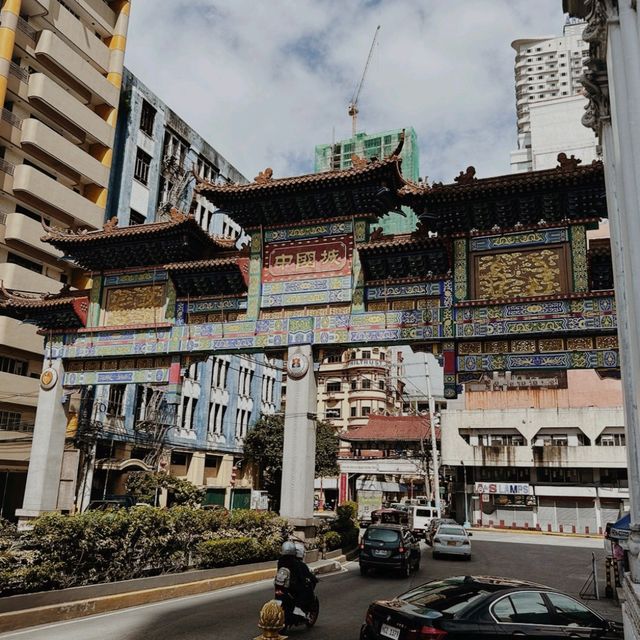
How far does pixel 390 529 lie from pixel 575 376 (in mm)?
38191

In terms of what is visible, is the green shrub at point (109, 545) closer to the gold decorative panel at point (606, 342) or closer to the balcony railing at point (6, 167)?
the gold decorative panel at point (606, 342)

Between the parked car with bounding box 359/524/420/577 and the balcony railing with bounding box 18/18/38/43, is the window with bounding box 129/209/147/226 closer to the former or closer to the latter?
the balcony railing with bounding box 18/18/38/43

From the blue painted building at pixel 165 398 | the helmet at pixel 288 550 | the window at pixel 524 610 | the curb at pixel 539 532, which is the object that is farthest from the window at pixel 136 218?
the window at pixel 524 610

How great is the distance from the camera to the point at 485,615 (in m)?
7.42

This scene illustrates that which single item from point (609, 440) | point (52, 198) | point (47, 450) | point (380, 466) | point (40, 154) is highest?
point (40, 154)

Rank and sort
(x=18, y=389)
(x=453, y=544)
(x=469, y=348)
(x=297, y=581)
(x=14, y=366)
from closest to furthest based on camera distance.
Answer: (x=297, y=581) → (x=469, y=348) → (x=453, y=544) → (x=18, y=389) → (x=14, y=366)

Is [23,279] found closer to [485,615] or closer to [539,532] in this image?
[485,615]

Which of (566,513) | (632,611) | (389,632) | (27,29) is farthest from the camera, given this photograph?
(566,513)

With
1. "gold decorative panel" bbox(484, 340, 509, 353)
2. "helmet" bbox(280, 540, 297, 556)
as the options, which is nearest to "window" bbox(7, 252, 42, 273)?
"gold decorative panel" bbox(484, 340, 509, 353)

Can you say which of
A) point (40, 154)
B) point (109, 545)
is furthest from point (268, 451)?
point (109, 545)

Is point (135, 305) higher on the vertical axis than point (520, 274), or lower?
lower

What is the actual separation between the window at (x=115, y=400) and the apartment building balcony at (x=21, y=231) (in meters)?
8.75

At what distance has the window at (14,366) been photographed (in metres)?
32.2

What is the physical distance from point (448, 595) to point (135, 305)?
1739 centimetres
